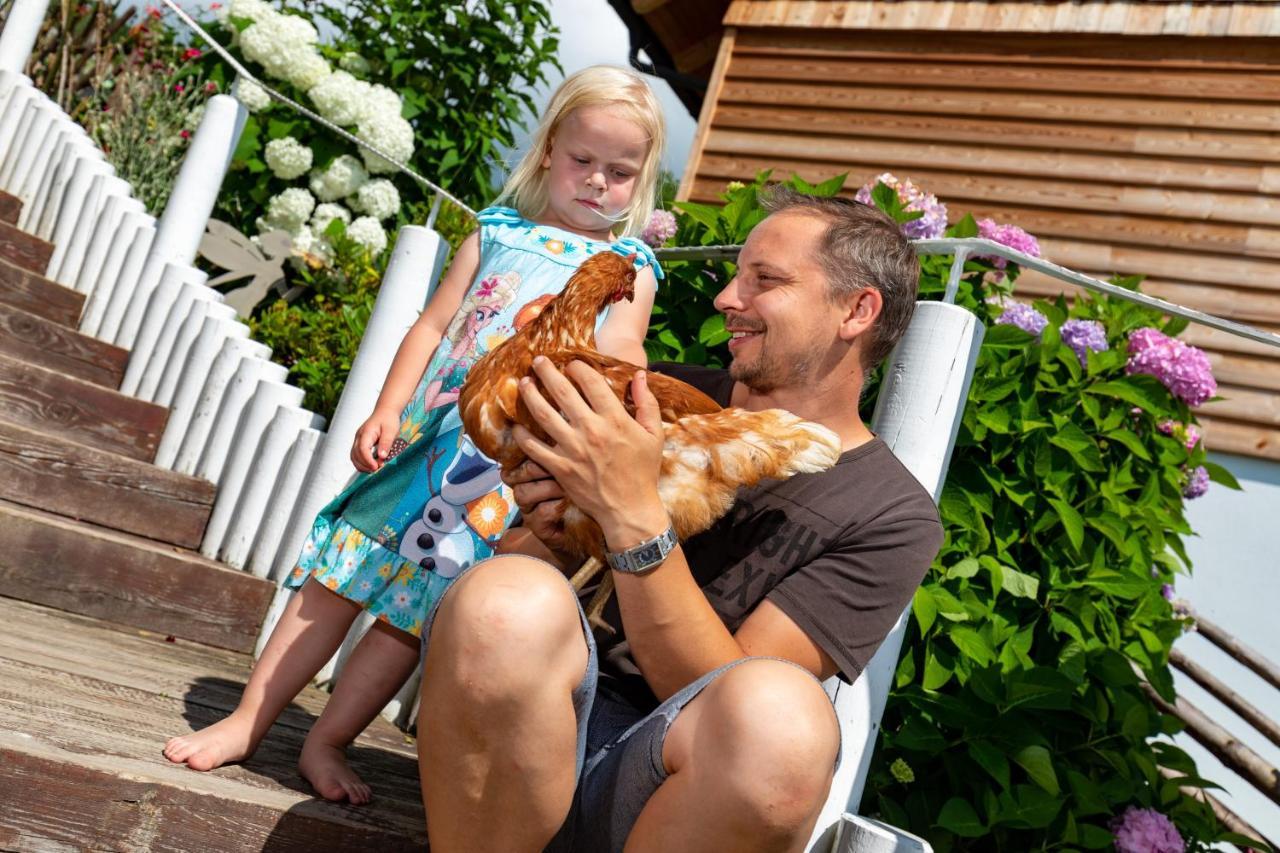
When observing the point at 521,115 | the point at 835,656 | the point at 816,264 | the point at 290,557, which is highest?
the point at 521,115

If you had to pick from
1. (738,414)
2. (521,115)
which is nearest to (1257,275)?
(521,115)

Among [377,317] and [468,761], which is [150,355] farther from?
[468,761]

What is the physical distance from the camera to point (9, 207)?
471cm

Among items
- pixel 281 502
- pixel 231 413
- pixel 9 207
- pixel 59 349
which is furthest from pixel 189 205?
pixel 281 502

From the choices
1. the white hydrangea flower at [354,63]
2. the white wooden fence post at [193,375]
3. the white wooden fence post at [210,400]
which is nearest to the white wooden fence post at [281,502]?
the white wooden fence post at [210,400]

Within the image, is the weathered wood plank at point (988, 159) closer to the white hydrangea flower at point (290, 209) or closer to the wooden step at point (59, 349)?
the white hydrangea flower at point (290, 209)

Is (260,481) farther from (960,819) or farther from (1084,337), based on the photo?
(1084,337)

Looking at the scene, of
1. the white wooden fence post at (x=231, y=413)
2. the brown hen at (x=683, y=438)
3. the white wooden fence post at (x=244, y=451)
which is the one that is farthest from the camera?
the white wooden fence post at (x=231, y=413)

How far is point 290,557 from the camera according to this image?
306 centimetres

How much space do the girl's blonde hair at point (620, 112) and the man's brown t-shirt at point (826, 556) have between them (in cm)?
87

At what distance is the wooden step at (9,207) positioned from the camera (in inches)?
184

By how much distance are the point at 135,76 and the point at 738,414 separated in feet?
19.2

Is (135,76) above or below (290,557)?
above

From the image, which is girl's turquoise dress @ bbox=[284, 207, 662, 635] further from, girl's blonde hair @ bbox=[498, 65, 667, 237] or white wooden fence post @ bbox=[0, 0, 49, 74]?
white wooden fence post @ bbox=[0, 0, 49, 74]
